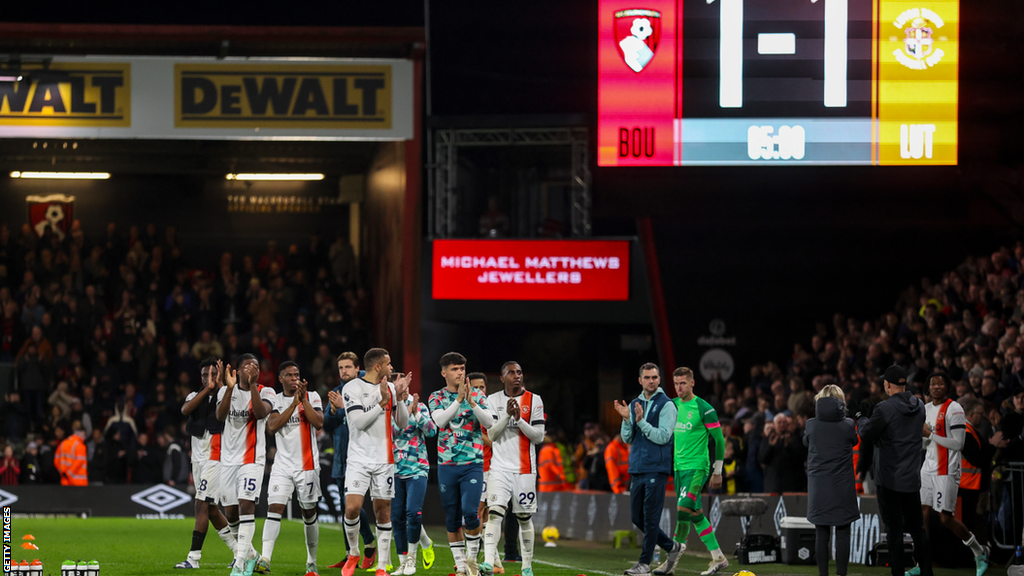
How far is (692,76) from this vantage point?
66.6 feet

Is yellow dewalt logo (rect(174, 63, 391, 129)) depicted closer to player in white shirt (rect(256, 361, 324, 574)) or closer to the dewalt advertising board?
the dewalt advertising board

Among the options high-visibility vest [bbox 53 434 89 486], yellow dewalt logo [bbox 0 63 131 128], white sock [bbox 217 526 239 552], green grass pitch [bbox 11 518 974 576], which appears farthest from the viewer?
yellow dewalt logo [bbox 0 63 131 128]

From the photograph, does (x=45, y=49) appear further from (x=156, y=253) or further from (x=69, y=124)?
(x=156, y=253)

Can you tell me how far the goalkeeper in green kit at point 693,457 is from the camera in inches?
516

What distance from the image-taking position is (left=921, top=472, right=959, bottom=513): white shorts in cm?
1302

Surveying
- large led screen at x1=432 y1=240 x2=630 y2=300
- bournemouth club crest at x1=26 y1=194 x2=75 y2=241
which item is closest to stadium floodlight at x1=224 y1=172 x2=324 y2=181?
bournemouth club crest at x1=26 y1=194 x2=75 y2=241

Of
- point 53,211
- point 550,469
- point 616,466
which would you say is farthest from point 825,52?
point 53,211

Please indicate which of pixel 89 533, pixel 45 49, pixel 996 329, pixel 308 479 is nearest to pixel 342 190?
pixel 45 49

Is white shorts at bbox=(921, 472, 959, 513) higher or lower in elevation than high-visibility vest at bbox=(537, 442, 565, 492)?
higher

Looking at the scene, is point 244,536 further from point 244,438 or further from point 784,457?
point 784,457

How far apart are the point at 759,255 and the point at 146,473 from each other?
11835mm

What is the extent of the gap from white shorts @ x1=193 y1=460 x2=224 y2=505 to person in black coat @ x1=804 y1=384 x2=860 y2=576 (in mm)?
5345

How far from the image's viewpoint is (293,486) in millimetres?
11852

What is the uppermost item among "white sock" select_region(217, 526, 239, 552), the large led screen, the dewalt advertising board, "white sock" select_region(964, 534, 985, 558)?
the dewalt advertising board
